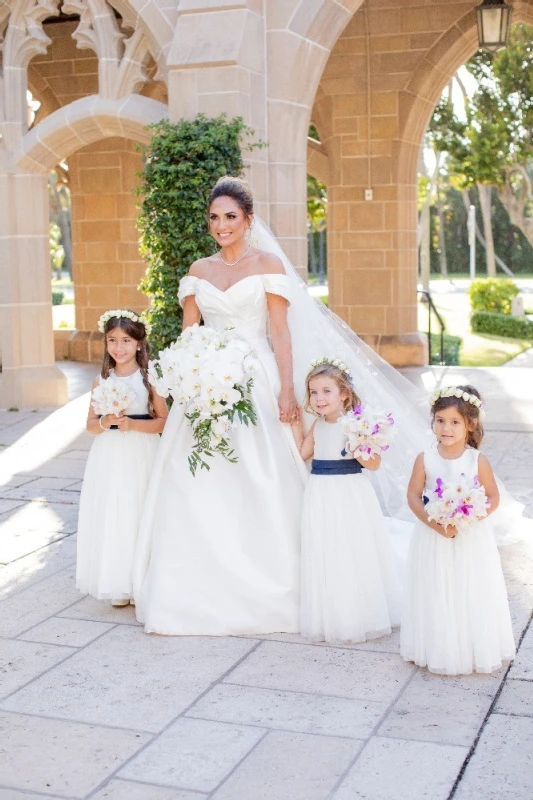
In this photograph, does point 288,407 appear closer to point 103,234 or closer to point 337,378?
point 337,378

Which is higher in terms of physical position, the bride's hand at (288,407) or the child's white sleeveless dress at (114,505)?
the bride's hand at (288,407)

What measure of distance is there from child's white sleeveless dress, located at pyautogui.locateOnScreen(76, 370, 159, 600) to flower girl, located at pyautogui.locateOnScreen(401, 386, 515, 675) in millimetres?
Result: 1305

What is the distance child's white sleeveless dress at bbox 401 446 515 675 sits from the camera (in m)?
3.89

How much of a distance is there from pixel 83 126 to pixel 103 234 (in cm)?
433

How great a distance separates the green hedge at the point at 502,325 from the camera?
19062mm

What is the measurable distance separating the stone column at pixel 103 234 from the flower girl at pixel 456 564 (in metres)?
9.80

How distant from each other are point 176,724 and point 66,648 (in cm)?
90

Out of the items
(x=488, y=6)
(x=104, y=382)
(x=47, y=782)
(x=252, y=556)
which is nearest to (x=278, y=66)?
(x=488, y=6)

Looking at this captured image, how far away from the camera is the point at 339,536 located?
425cm

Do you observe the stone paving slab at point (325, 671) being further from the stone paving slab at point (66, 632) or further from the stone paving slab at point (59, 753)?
the stone paving slab at point (66, 632)

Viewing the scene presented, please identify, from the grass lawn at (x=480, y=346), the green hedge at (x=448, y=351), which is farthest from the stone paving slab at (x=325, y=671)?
the grass lawn at (x=480, y=346)

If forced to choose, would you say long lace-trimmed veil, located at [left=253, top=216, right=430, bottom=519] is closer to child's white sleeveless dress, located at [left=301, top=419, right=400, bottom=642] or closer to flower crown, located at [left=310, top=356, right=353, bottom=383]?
flower crown, located at [left=310, top=356, right=353, bottom=383]

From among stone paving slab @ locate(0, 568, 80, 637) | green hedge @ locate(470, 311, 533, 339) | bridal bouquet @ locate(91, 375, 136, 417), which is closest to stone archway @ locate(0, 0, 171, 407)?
bridal bouquet @ locate(91, 375, 136, 417)

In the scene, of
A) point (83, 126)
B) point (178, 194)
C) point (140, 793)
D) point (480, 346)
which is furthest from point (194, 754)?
point (480, 346)
